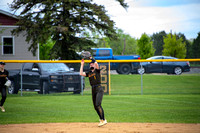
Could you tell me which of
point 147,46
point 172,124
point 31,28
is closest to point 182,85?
point 172,124

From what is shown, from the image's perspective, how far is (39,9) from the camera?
25.3 meters

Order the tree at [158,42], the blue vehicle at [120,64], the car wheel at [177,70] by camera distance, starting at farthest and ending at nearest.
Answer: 1. the tree at [158,42]
2. the blue vehicle at [120,64]
3. the car wheel at [177,70]

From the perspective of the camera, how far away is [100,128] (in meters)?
8.29

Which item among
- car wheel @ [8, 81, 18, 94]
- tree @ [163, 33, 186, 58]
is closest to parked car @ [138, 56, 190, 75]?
car wheel @ [8, 81, 18, 94]

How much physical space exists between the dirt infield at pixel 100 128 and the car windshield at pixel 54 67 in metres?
9.49

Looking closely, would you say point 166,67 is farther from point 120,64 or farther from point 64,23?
point 64,23

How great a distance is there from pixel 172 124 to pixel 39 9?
63.6 ft

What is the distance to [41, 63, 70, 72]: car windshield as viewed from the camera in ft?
60.6

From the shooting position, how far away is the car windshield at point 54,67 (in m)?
18.5

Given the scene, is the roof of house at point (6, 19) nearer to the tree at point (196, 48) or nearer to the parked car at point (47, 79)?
the parked car at point (47, 79)

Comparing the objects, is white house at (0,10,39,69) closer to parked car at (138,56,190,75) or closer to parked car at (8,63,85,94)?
parked car at (8,63,85,94)

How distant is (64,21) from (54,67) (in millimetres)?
7073

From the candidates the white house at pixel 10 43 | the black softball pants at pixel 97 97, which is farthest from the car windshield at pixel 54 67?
the white house at pixel 10 43

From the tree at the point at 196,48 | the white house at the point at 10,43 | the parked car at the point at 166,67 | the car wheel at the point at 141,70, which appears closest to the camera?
the car wheel at the point at 141,70
